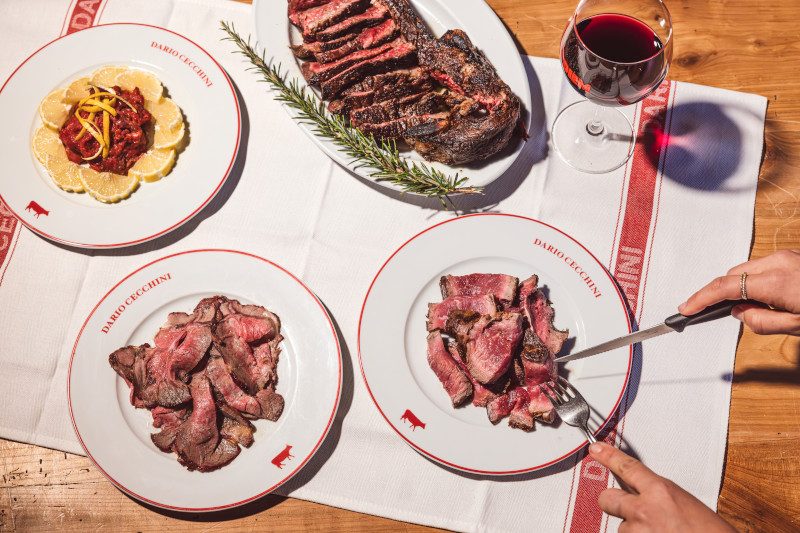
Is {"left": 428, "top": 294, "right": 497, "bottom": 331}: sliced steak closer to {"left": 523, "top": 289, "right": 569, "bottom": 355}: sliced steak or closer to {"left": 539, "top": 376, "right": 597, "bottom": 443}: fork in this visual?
{"left": 523, "top": 289, "right": 569, "bottom": 355}: sliced steak

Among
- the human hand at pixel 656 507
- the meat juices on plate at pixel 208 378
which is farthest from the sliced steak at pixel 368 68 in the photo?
the human hand at pixel 656 507

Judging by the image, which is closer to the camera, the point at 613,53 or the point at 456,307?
the point at 613,53

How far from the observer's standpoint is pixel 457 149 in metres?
2.38

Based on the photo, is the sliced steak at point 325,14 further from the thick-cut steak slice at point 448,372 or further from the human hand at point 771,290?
the human hand at point 771,290

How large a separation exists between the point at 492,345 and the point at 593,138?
1003 millimetres

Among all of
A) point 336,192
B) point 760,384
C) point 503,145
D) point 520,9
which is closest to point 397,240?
point 336,192

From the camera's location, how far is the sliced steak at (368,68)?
8.14 ft

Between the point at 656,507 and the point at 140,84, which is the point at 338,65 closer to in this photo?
the point at 140,84

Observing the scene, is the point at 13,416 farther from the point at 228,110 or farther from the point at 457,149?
the point at 457,149

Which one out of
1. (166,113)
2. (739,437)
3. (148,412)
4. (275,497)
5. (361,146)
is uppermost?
(166,113)

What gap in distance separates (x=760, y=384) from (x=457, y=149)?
151 cm

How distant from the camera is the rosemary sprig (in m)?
2.41

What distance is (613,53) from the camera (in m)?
2.29

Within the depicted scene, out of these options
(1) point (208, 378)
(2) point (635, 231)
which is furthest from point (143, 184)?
(2) point (635, 231)
